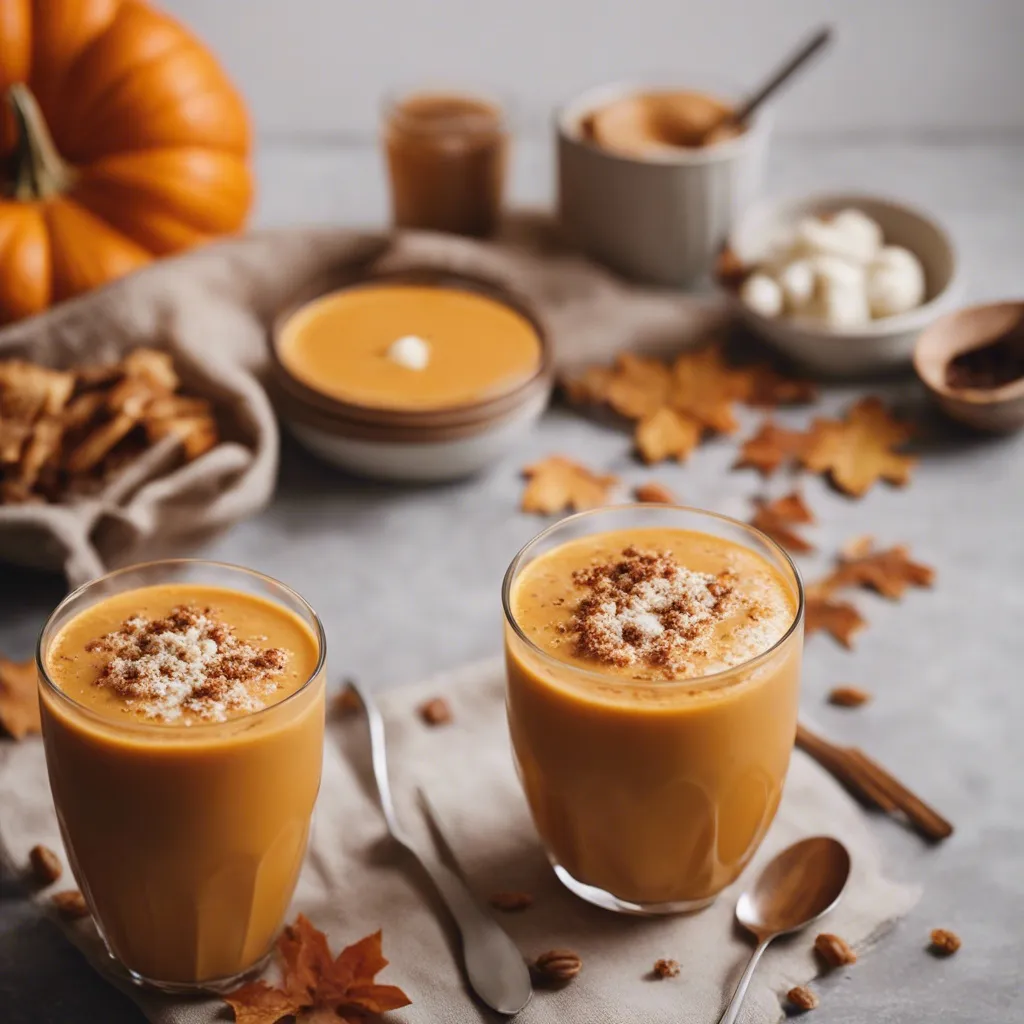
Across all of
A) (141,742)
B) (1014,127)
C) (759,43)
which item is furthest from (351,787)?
(1014,127)

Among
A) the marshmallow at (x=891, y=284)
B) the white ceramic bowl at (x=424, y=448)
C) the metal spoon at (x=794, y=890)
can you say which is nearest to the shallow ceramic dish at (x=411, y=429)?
the white ceramic bowl at (x=424, y=448)

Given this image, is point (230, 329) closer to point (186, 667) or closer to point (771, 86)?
point (771, 86)

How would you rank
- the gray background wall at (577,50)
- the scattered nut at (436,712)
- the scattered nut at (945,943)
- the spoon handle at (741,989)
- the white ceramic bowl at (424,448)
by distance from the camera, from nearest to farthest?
the spoon handle at (741,989)
the scattered nut at (945,943)
the scattered nut at (436,712)
the white ceramic bowl at (424,448)
the gray background wall at (577,50)

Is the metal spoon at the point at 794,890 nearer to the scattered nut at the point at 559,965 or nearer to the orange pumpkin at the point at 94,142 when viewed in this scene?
the scattered nut at the point at 559,965

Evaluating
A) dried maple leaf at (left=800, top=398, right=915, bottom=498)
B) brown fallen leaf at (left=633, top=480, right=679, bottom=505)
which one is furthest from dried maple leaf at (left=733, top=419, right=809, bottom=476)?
brown fallen leaf at (left=633, top=480, right=679, bottom=505)

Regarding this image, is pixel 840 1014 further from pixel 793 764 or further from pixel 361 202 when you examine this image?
pixel 361 202

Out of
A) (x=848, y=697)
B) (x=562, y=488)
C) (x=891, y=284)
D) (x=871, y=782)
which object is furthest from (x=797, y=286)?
(x=871, y=782)
